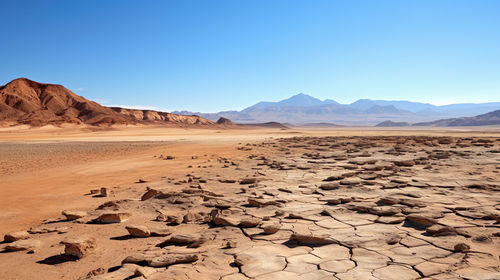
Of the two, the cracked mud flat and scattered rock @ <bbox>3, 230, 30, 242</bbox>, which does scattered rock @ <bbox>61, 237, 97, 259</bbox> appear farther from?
scattered rock @ <bbox>3, 230, 30, 242</bbox>

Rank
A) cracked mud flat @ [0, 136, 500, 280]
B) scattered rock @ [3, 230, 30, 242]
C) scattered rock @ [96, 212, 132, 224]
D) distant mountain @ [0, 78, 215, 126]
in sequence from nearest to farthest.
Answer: cracked mud flat @ [0, 136, 500, 280] < scattered rock @ [3, 230, 30, 242] < scattered rock @ [96, 212, 132, 224] < distant mountain @ [0, 78, 215, 126]

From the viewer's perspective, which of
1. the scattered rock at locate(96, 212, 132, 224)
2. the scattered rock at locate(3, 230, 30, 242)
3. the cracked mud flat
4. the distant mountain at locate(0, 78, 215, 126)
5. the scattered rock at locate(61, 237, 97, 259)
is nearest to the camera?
the cracked mud flat

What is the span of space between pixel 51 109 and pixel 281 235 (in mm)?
81382

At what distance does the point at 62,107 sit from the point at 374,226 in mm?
84832

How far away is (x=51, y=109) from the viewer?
7194 centimetres

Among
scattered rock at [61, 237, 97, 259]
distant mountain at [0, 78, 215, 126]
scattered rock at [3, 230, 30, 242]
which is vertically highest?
distant mountain at [0, 78, 215, 126]

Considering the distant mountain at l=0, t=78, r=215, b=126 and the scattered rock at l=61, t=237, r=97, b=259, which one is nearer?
the scattered rock at l=61, t=237, r=97, b=259

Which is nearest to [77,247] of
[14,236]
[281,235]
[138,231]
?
[138,231]

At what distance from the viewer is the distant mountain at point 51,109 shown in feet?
203

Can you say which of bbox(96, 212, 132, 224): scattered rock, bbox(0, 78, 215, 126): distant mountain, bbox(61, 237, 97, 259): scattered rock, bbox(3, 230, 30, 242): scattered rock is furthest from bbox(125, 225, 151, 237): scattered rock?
bbox(0, 78, 215, 126): distant mountain

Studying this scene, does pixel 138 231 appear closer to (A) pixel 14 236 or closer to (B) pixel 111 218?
(B) pixel 111 218

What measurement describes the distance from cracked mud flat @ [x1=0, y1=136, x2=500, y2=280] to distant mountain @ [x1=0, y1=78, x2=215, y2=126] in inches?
2384

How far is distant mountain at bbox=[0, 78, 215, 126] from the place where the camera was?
203ft

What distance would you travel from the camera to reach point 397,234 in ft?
12.7
